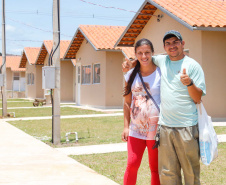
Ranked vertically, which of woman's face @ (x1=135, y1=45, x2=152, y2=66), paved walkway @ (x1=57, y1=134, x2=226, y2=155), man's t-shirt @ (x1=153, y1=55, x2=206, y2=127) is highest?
woman's face @ (x1=135, y1=45, x2=152, y2=66)

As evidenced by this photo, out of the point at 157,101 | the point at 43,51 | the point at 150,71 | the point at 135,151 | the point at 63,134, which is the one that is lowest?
the point at 63,134

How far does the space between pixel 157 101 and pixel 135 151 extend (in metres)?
0.55

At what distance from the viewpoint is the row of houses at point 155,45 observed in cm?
1400

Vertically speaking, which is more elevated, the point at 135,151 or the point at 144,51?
the point at 144,51

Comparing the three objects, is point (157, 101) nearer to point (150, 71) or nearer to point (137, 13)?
point (150, 71)

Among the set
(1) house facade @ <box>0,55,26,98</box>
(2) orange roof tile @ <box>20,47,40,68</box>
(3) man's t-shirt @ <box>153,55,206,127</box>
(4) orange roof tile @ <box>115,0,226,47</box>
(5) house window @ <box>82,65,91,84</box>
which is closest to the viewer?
(3) man's t-shirt @ <box>153,55,206,127</box>

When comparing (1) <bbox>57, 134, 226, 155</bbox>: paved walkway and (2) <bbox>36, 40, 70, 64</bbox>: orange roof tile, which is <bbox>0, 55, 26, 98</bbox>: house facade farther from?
(1) <bbox>57, 134, 226, 155</bbox>: paved walkway

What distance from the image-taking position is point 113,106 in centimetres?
2238

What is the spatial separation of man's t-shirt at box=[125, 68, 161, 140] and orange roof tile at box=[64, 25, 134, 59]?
50.9ft

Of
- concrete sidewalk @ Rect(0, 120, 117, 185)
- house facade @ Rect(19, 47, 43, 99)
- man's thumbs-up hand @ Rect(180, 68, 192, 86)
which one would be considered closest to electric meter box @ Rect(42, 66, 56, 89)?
concrete sidewalk @ Rect(0, 120, 117, 185)

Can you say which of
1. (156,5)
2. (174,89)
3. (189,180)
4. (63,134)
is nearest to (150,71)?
(174,89)

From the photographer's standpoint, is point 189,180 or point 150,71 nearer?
point 189,180

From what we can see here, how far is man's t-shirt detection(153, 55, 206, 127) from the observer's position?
3.71 metres

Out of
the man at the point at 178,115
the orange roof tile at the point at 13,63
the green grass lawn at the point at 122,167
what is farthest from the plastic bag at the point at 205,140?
the orange roof tile at the point at 13,63
